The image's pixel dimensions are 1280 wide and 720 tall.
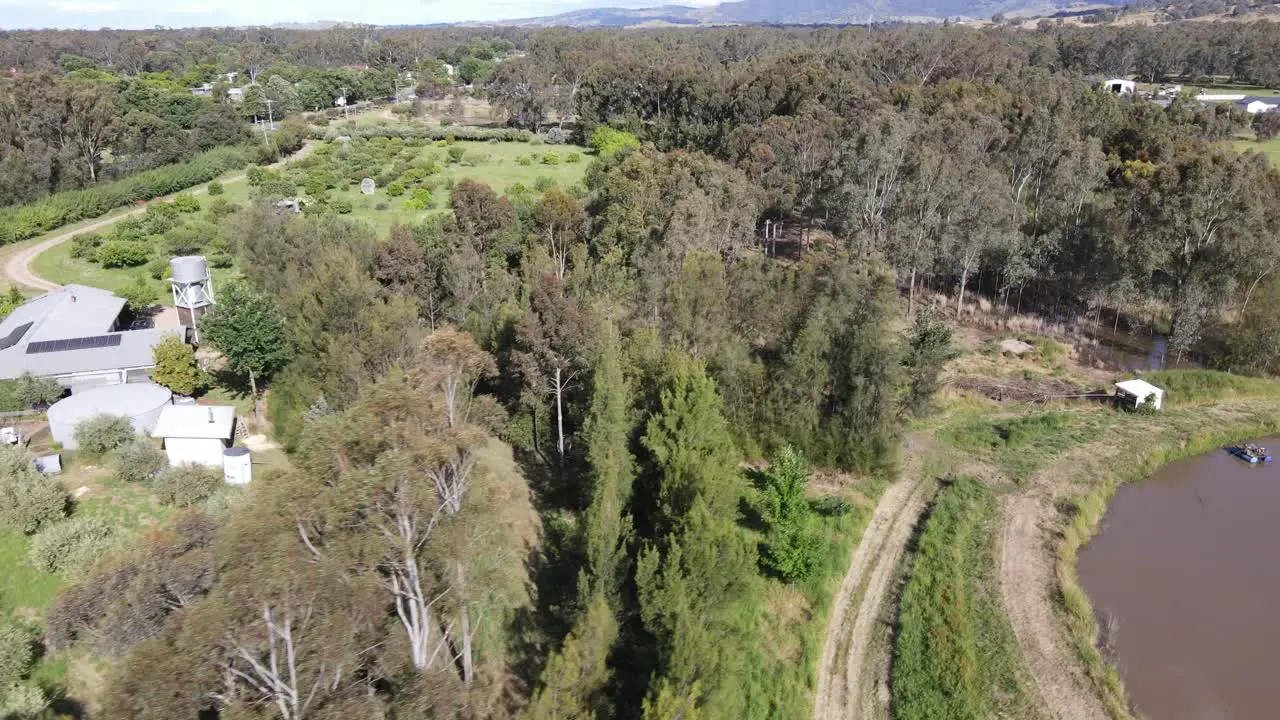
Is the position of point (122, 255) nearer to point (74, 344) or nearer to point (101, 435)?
point (74, 344)

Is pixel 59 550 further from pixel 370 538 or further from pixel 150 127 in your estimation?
pixel 150 127

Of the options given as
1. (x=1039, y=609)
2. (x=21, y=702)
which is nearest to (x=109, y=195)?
(x=21, y=702)

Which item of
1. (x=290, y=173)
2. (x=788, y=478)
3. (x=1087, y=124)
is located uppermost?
(x=1087, y=124)

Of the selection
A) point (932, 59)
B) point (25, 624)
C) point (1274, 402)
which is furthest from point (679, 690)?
point (932, 59)

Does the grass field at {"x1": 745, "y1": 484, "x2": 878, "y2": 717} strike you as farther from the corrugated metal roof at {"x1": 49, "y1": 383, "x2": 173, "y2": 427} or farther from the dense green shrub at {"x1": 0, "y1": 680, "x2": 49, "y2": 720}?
the corrugated metal roof at {"x1": 49, "y1": 383, "x2": 173, "y2": 427}

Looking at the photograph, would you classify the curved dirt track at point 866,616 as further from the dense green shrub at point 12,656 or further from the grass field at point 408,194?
the grass field at point 408,194

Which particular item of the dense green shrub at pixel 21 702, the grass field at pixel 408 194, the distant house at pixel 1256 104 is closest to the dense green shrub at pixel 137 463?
the dense green shrub at pixel 21 702
